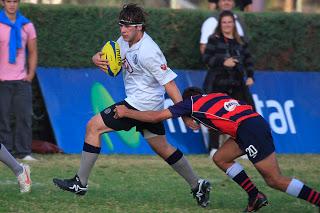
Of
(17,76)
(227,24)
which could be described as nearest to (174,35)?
(227,24)

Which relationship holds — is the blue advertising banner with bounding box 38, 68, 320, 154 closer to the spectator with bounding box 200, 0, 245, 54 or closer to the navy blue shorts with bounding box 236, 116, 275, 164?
the spectator with bounding box 200, 0, 245, 54

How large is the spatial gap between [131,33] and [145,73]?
400 mm

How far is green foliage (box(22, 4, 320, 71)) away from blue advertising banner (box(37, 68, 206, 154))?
0.19 metres

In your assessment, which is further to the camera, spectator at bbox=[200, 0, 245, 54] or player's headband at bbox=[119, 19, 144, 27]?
spectator at bbox=[200, 0, 245, 54]

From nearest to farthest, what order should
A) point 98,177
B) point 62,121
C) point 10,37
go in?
point 98,177 → point 10,37 → point 62,121

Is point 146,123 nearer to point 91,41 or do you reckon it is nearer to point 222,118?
point 222,118

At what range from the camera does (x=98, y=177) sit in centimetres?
1117

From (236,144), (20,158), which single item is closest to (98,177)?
(20,158)

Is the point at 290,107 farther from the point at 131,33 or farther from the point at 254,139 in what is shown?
the point at 254,139

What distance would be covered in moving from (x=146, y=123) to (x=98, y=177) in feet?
7.56

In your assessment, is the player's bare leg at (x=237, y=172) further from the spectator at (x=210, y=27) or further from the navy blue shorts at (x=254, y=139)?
the spectator at (x=210, y=27)

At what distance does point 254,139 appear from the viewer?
8391 millimetres

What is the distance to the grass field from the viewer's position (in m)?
8.84

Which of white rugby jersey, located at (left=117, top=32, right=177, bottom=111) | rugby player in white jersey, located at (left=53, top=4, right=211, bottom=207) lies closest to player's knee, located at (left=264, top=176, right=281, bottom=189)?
rugby player in white jersey, located at (left=53, top=4, right=211, bottom=207)
